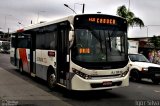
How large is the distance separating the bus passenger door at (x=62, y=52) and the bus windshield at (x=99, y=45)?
29.2 inches

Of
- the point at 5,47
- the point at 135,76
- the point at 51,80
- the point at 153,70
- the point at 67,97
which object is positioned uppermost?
the point at 5,47

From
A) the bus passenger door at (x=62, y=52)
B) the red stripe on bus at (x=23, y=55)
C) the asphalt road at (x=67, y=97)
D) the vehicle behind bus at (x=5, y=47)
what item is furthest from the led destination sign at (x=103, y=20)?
the vehicle behind bus at (x=5, y=47)

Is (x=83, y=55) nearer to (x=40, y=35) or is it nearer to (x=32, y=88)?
(x=32, y=88)

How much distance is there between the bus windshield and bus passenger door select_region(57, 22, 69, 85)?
0.74m

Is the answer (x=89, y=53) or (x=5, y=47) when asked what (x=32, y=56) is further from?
(x=5, y=47)

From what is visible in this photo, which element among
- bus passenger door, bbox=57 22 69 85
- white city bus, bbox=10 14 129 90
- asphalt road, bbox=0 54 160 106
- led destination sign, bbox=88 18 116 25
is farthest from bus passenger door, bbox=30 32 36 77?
led destination sign, bbox=88 18 116 25

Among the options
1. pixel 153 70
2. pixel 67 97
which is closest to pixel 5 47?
pixel 153 70

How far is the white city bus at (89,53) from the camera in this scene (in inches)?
463

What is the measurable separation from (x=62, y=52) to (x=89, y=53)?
1527mm

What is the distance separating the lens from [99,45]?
12.1m

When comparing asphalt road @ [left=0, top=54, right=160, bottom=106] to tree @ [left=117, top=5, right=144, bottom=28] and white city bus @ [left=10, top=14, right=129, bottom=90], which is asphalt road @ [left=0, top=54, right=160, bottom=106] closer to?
white city bus @ [left=10, top=14, right=129, bottom=90]

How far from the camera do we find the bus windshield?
1179 cm

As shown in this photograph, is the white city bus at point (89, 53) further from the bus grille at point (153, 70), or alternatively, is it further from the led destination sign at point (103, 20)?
the bus grille at point (153, 70)

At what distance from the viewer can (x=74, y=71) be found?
11789 millimetres
